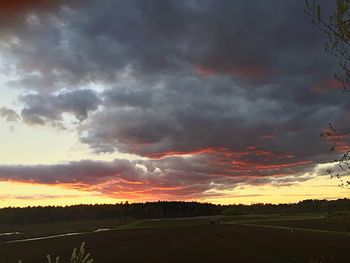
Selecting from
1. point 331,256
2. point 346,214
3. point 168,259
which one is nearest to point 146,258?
point 168,259

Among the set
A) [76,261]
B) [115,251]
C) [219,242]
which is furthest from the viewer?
[219,242]

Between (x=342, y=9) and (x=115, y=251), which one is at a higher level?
(x=342, y=9)

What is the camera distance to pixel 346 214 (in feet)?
57.8

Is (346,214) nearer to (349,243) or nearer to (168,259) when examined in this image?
(168,259)

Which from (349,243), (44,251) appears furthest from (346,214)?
(44,251)

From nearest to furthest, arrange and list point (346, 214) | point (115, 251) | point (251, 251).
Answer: point (346, 214) → point (251, 251) → point (115, 251)

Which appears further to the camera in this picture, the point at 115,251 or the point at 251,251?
the point at 115,251

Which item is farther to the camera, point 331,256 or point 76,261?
point 331,256

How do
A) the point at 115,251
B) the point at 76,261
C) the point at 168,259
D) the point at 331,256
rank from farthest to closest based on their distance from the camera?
1. the point at 115,251
2. the point at 168,259
3. the point at 331,256
4. the point at 76,261

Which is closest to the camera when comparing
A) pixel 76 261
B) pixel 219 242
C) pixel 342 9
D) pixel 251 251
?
pixel 76 261

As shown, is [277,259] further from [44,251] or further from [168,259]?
[44,251]

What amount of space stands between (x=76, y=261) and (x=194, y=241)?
52.0 metres

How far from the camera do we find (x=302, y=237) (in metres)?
58.3

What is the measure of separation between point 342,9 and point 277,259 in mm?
30188
